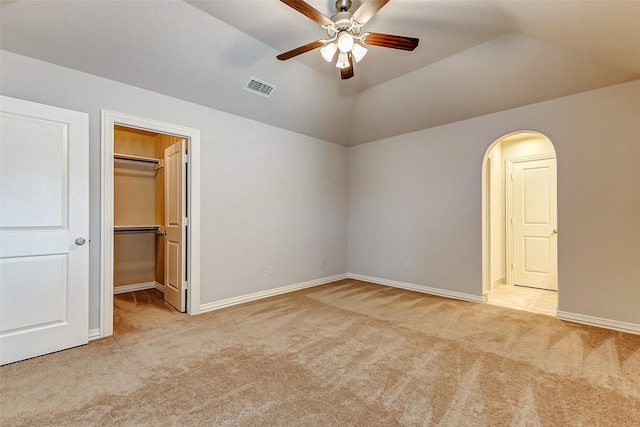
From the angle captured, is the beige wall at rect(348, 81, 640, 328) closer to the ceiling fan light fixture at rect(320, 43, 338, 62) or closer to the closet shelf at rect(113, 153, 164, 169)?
the ceiling fan light fixture at rect(320, 43, 338, 62)

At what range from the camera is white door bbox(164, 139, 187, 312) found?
3.51 m

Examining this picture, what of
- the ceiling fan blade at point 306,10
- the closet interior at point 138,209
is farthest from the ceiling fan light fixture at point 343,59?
the closet interior at point 138,209

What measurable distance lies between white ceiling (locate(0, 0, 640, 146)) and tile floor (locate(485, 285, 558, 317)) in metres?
2.53

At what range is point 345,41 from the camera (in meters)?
2.26

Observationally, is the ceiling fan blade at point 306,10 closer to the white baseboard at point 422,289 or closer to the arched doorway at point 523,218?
the arched doorway at point 523,218

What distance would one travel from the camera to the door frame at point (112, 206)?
282cm

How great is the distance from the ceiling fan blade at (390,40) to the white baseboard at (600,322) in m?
3.31

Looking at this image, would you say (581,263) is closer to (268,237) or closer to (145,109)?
(268,237)

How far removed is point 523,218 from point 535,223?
0.60 ft

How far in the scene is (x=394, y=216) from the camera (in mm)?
4840

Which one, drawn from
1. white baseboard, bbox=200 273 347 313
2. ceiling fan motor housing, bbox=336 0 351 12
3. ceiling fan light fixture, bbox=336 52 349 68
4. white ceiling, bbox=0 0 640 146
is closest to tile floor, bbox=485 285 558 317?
white baseboard, bbox=200 273 347 313

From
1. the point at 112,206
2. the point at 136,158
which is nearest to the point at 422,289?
the point at 112,206

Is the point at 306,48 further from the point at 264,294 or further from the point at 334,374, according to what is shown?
the point at 264,294

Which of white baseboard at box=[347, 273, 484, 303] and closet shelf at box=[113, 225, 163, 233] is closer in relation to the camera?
white baseboard at box=[347, 273, 484, 303]
